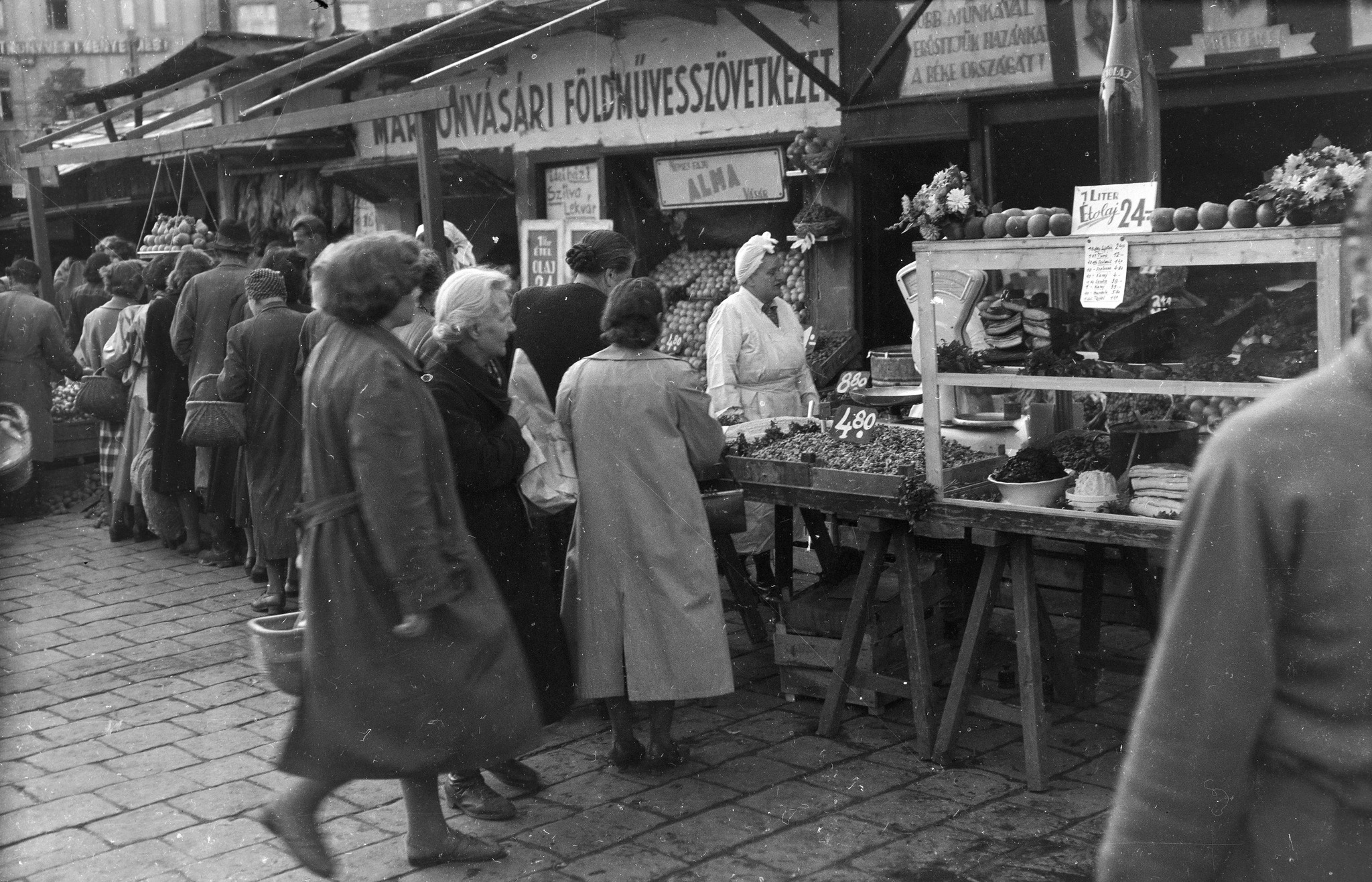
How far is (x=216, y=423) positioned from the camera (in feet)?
24.1

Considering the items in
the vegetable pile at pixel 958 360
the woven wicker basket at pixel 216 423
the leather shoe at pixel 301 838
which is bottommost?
the leather shoe at pixel 301 838

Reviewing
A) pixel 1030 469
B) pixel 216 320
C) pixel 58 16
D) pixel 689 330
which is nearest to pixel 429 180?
pixel 216 320

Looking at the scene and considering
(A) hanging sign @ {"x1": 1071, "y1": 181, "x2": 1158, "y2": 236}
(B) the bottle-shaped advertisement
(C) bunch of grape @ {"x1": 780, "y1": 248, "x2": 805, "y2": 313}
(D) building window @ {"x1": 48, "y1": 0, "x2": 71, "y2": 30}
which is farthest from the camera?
(D) building window @ {"x1": 48, "y1": 0, "x2": 71, "y2": 30}

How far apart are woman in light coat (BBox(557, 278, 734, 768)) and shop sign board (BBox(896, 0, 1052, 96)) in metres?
3.64

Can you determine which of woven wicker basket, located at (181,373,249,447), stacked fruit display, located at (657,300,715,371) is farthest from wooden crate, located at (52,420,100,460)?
stacked fruit display, located at (657,300,715,371)

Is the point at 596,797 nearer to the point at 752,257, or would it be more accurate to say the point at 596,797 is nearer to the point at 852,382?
the point at 752,257

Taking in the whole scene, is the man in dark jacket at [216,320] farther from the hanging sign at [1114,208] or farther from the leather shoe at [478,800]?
the hanging sign at [1114,208]

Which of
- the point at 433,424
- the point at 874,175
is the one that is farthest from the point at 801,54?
the point at 433,424

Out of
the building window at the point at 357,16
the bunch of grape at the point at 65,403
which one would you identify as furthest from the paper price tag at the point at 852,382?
the bunch of grape at the point at 65,403

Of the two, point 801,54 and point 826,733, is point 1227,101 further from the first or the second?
point 826,733

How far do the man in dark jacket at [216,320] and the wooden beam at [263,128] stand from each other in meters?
0.72

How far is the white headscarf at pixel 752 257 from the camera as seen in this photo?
266 inches

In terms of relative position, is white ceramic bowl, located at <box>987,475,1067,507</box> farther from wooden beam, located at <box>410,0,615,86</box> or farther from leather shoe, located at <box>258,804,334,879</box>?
wooden beam, located at <box>410,0,615,86</box>

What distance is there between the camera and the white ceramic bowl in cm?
461
